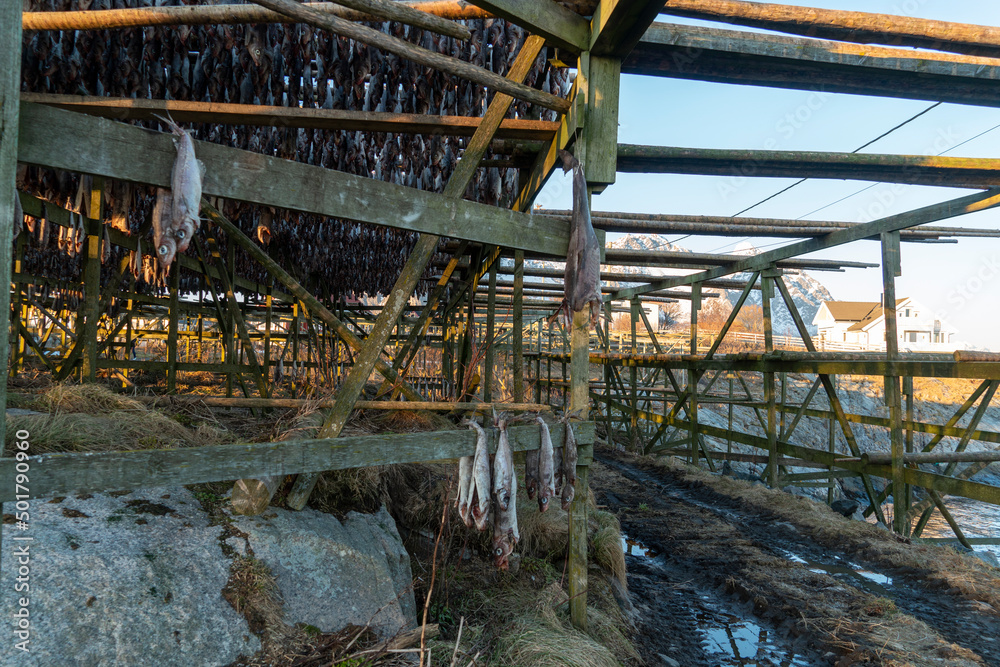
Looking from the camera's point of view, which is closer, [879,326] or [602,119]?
[602,119]

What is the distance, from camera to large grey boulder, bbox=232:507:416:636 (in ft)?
10.6

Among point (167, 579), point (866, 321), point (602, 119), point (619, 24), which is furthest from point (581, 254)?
point (866, 321)

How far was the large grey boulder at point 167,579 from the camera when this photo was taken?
Result: 2.47 meters

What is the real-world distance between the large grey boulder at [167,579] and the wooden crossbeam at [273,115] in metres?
2.83

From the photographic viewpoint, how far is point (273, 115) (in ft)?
13.2

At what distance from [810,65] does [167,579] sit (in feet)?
18.4

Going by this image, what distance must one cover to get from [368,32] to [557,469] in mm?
3183

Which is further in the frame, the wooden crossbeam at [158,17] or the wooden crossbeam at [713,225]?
the wooden crossbeam at [713,225]

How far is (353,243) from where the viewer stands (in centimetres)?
997

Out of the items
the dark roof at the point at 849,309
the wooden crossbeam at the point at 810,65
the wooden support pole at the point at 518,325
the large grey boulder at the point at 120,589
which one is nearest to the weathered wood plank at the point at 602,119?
the wooden crossbeam at the point at 810,65

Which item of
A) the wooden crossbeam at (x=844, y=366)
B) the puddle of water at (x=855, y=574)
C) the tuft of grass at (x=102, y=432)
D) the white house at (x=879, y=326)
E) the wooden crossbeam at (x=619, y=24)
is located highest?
the white house at (x=879, y=326)

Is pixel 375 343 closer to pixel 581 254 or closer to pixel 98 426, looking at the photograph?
pixel 581 254

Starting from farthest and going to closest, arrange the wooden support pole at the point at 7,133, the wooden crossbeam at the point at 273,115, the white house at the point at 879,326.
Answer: the white house at the point at 879,326, the wooden crossbeam at the point at 273,115, the wooden support pole at the point at 7,133

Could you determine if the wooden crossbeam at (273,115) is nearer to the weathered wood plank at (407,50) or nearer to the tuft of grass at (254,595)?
the weathered wood plank at (407,50)
